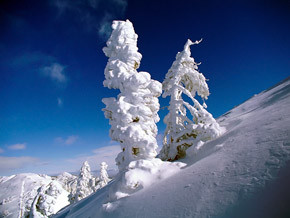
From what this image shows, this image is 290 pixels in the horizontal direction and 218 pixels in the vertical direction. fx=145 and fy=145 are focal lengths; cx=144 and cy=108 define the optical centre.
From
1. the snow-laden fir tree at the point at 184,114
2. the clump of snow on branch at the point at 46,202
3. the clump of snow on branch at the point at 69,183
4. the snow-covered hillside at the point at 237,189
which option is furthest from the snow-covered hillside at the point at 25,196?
the snow-covered hillside at the point at 237,189

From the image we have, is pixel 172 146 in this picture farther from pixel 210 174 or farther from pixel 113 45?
pixel 113 45

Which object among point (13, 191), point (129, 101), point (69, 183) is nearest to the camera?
point (129, 101)

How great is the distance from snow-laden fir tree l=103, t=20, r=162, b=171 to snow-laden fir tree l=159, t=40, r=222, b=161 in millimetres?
1558

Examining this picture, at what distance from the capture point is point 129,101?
9305 mm

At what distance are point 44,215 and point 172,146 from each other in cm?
2057

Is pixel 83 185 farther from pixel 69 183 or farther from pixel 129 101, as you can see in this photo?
pixel 69 183

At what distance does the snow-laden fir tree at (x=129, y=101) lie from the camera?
8.29 metres

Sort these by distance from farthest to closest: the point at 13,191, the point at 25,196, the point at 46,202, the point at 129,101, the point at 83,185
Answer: the point at 13,191
the point at 83,185
the point at 25,196
the point at 46,202
the point at 129,101

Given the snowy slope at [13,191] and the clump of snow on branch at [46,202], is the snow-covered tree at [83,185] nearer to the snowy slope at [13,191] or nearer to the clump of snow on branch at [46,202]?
the clump of snow on branch at [46,202]

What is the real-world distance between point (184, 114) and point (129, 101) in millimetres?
4360

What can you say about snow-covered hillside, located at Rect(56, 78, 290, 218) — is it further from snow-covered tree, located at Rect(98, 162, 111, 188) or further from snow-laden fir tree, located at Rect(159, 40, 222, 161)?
snow-covered tree, located at Rect(98, 162, 111, 188)

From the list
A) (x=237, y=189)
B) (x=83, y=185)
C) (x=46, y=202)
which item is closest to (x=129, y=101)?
(x=237, y=189)

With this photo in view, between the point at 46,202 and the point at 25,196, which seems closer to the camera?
the point at 46,202

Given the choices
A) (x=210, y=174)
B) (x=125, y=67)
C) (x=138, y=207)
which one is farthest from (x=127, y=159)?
(x=125, y=67)
